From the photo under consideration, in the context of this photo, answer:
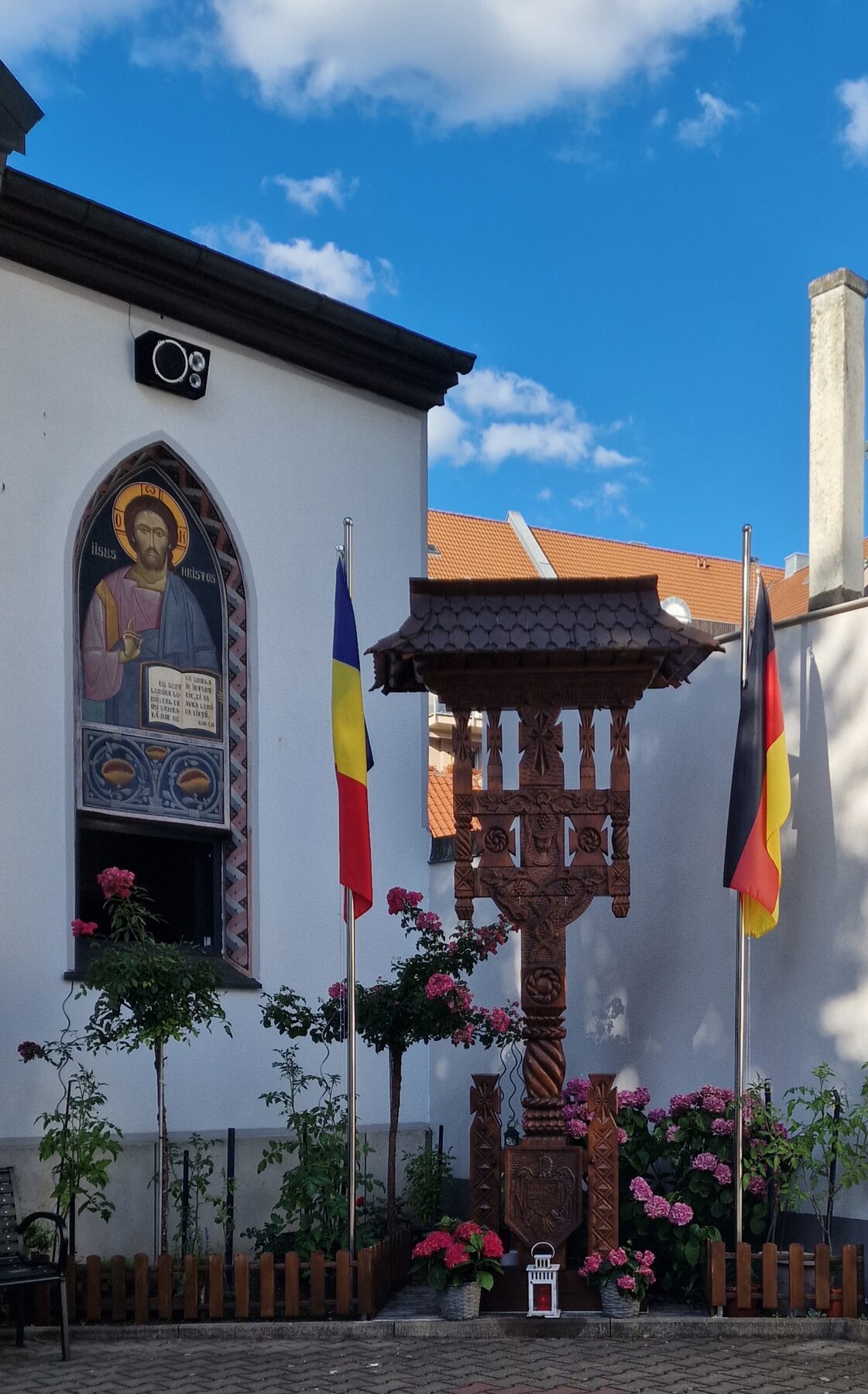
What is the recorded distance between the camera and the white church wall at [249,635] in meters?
9.81

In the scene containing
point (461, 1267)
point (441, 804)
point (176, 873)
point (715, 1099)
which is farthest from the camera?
point (441, 804)

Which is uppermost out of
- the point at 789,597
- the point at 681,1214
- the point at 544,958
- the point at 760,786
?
the point at 789,597

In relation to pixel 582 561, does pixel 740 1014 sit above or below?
below

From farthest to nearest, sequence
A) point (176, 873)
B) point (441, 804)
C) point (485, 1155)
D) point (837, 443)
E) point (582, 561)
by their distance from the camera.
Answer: point (582, 561) < point (441, 804) < point (176, 873) < point (837, 443) < point (485, 1155)

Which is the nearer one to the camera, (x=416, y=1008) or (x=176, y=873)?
(x=416, y=1008)

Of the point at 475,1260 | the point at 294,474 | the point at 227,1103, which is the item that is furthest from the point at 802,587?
the point at 475,1260

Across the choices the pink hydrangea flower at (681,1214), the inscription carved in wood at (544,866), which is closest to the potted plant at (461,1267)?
the inscription carved in wood at (544,866)

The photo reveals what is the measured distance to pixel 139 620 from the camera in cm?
1092

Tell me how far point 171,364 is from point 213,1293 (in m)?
5.84

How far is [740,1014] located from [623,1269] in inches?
54.5

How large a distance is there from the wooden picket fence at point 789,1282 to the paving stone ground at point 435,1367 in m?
0.23

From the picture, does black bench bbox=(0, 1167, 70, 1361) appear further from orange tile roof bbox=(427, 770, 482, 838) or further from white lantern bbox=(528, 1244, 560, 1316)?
orange tile roof bbox=(427, 770, 482, 838)

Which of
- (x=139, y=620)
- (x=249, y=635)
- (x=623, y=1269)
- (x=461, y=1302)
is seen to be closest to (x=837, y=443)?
(x=249, y=635)

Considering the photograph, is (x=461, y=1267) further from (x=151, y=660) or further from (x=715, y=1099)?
(x=151, y=660)
